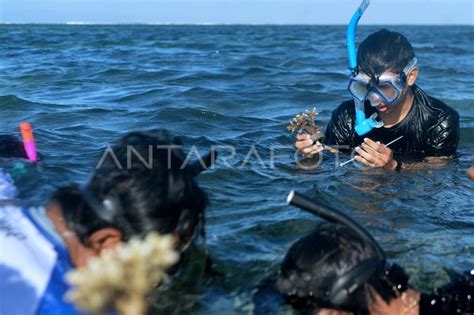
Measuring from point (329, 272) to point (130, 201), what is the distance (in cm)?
82

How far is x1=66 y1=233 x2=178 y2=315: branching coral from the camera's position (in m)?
1.10

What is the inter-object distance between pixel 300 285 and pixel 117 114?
5533 millimetres

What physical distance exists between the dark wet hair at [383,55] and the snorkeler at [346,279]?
240cm

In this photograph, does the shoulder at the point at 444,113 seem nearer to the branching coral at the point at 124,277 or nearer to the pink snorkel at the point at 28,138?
the pink snorkel at the point at 28,138

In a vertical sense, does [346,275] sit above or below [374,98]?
below

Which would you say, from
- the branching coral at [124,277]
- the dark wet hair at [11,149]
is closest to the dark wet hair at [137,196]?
the branching coral at [124,277]

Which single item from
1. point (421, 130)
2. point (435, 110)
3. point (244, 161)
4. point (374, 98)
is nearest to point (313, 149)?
point (374, 98)

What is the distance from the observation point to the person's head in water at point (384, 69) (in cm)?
465

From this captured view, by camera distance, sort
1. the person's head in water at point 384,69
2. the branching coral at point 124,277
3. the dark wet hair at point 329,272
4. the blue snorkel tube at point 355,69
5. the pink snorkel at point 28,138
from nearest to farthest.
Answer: the branching coral at point 124,277 → the dark wet hair at point 329,272 → the pink snorkel at point 28,138 → the person's head in water at point 384,69 → the blue snorkel tube at point 355,69

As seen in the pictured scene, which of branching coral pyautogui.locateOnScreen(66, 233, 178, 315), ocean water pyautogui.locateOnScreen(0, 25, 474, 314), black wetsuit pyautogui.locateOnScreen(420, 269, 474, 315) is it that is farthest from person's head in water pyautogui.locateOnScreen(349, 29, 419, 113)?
branching coral pyautogui.locateOnScreen(66, 233, 178, 315)

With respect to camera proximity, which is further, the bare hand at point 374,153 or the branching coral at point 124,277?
the bare hand at point 374,153

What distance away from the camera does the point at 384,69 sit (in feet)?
15.2

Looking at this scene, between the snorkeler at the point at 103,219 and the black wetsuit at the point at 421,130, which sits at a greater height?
the snorkeler at the point at 103,219

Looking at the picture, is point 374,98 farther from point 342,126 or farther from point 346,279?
point 346,279
